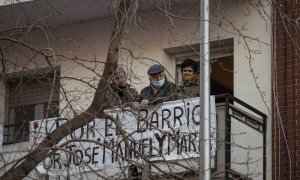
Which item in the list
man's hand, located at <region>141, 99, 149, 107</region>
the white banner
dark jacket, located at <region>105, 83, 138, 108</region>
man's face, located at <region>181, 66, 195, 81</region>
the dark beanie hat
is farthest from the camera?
man's face, located at <region>181, 66, 195, 81</region>

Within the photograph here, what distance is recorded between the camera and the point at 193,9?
15.6 m

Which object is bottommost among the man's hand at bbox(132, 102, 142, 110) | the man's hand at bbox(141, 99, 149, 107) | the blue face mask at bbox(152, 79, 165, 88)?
the man's hand at bbox(132, 102, 142, 110)

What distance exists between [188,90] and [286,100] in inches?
61.7

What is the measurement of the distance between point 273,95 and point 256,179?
1.37 m

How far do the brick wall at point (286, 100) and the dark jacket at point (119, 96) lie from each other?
231cm

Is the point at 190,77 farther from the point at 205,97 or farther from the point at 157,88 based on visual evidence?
the point at 205,97

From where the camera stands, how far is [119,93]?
512 inches

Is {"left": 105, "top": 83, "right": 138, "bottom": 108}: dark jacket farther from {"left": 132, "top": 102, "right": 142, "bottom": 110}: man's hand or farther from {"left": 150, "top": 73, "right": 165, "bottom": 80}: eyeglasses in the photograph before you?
{"left": 150, "top": 73, "right": 165, "bottom": 80}: eyeglasses

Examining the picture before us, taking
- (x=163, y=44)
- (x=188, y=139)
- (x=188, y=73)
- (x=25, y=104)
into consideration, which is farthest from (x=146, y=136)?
(x=25, y=104)

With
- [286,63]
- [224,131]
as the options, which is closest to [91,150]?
A: [224,131]

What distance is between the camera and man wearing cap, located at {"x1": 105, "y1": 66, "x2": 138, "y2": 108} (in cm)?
1177

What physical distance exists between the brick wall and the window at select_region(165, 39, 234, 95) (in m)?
0.99

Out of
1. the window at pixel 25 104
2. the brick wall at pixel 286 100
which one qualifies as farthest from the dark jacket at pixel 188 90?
the window at pixel 25 104

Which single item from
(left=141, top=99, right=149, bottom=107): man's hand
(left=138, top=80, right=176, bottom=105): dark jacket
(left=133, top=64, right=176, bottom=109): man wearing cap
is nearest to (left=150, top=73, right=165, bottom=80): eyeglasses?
(left=133, top=64, right=176, bottom=109): man wearing cap
